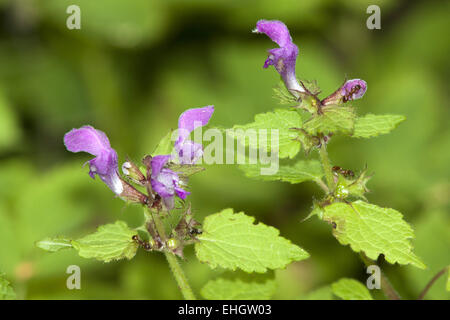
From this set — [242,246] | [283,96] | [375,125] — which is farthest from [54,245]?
[375,125]

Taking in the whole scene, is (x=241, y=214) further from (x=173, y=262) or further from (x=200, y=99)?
(x=200, y=99)

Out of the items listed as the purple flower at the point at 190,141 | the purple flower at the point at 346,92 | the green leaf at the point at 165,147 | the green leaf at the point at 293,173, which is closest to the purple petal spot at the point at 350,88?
the purple flower at the point at 346,92

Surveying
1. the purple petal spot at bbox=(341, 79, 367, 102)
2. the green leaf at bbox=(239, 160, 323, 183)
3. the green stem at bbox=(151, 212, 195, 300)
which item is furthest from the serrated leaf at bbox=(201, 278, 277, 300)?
the purple petal spot at bbox=(341, 79, 367, 102)

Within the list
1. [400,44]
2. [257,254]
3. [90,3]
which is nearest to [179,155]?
[257,254]

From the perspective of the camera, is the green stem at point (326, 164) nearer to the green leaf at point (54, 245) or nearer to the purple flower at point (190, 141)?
the purple flower at point (190, 141)

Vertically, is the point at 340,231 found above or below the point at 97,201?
below

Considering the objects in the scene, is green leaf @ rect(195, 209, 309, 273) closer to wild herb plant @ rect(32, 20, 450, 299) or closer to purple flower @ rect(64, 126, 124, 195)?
wild herb plant @ rect(32, 20, 450, 299)
